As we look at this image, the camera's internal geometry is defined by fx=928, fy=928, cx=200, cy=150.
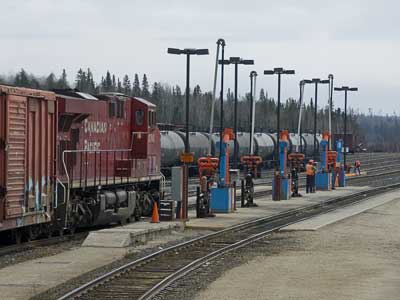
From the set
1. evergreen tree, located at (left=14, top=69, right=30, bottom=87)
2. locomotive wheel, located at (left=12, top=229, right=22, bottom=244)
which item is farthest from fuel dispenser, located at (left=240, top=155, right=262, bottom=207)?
evergreen tree, located at (left=14, top=69, right=30, bottom=87)

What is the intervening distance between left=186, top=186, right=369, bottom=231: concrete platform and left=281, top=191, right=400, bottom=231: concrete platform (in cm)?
197

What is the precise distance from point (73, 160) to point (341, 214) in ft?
45.6

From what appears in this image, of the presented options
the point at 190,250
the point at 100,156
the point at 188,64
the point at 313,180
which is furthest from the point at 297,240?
the point at 313,180

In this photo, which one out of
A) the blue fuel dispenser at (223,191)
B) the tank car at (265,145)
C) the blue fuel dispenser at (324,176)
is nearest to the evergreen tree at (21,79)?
the tank car at (265,145)

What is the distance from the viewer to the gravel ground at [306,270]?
572 inches

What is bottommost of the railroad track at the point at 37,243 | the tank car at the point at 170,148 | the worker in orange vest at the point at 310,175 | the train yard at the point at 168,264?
the train yard at the point at 168,264

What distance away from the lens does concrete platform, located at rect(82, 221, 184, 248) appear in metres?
21.4

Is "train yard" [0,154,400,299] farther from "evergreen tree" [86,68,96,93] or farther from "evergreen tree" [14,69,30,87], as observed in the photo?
"evergreen tree" [86,68,96,93]

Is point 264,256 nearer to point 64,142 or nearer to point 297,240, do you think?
point 297,240

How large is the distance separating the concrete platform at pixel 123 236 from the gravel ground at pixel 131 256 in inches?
8.5

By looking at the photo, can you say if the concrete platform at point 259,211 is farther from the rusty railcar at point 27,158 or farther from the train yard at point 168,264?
the rusty railcar at point 27,158

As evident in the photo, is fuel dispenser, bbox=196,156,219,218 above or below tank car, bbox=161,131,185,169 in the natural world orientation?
below

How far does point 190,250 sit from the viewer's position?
21516 mm

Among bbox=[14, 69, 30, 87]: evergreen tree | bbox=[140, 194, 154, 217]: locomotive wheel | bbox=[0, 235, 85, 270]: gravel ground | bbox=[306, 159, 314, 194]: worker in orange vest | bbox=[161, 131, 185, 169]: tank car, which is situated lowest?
bbox=[0, 235, 85, 270]: gravel ground
